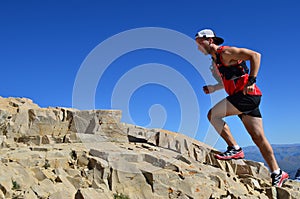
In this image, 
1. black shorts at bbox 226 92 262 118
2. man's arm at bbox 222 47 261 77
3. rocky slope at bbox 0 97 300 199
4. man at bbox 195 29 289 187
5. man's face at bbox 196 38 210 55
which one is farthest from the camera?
rocky slope at bbox 0 97 300 199

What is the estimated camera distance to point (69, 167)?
9.10m

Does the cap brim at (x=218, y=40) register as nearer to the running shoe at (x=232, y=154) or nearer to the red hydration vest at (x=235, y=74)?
the red hydration vest at (x=235, y=74)

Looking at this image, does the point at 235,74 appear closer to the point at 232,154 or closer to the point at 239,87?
the point at 239,87

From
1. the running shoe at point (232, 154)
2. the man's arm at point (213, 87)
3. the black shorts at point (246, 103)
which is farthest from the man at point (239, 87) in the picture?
the running shoe at point (232, 154)

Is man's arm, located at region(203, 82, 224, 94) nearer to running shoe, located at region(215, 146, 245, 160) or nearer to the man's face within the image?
the man's face

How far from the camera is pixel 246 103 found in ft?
22.4

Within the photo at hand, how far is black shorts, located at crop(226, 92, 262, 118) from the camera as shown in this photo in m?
6.81

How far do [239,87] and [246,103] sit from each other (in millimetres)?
365

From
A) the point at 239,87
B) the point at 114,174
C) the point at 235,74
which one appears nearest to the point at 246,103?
the point at 239,87

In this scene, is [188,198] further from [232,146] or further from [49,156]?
[49,156]

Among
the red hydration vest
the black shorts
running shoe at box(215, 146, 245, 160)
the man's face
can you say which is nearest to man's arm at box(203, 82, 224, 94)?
the red hydration vest

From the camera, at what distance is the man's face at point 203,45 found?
7.16 metres

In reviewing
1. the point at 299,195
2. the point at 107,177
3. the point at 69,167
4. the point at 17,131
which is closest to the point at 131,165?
the point at 107,177

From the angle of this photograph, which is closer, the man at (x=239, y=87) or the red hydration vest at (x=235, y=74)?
the man at (x=239, y=87)
